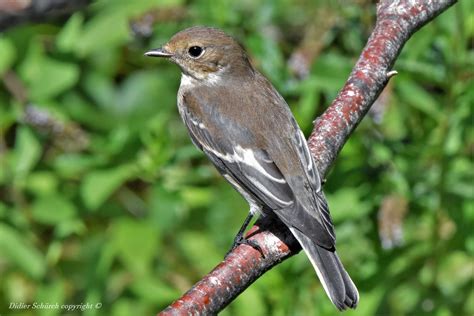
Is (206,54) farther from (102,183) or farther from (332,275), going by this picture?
(332,275)

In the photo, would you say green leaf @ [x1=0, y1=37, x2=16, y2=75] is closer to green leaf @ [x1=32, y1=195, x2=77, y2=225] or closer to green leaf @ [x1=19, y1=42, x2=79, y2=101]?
green leaf @ [x1=19, y1=42, x2=79, y2=101]

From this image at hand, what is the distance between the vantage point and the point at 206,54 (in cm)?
477

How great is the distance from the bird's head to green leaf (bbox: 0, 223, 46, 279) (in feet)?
4.44

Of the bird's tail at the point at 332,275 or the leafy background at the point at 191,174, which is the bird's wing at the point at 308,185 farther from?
the leafy background at the point at 191,174

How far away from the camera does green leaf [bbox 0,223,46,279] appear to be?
5.12 meters

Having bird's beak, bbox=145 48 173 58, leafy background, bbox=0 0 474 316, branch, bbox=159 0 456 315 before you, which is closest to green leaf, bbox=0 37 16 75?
leafy background, bbox=0 0 474 316

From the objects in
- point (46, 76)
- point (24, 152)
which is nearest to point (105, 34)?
point (46, 76)

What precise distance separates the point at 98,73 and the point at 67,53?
66cm

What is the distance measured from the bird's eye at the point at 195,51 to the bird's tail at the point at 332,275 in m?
1.40

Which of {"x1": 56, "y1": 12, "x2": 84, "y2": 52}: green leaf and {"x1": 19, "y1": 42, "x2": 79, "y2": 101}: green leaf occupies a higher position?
{"x1": 56, "y1": 12, "x2": 84, "y2": 52}: green leaf

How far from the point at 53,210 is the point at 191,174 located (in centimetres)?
87

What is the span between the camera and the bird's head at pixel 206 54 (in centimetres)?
473

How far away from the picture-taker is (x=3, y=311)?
5875mm

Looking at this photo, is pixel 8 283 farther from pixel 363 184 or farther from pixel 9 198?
pixel 363 184
